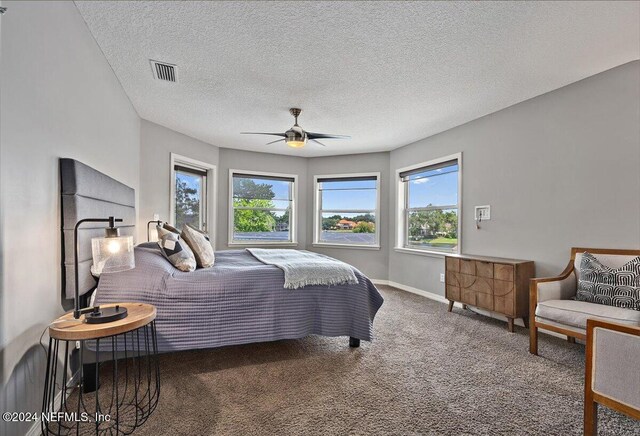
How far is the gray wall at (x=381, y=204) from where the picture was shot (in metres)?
5.67

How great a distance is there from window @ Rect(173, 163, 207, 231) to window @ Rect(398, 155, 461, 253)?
3.37 metres

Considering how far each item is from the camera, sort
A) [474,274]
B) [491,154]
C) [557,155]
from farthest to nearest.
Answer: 1. [491,154]
2. [474,274]
3. [557,155]

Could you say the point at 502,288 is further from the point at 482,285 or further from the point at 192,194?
the point at 192,194

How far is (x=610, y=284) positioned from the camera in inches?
94.3

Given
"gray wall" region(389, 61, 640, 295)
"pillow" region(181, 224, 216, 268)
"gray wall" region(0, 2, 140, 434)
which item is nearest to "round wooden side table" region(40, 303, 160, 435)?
"gray wall" region(0, 2, 140, 434)

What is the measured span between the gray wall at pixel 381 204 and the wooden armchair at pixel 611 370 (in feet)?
13.4

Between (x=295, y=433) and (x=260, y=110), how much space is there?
3232 millimetres

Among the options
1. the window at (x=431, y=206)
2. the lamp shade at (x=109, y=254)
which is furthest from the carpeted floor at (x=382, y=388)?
the window at (x=431, y=206)

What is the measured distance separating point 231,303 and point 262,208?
12.2ft

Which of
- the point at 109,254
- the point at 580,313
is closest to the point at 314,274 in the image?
the point at 109,254

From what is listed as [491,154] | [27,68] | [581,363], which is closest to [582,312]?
[581,363]

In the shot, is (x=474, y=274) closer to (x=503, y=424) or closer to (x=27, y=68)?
(x=503, y=424)

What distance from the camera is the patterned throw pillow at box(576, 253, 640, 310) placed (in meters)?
2.29

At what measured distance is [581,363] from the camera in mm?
2439
